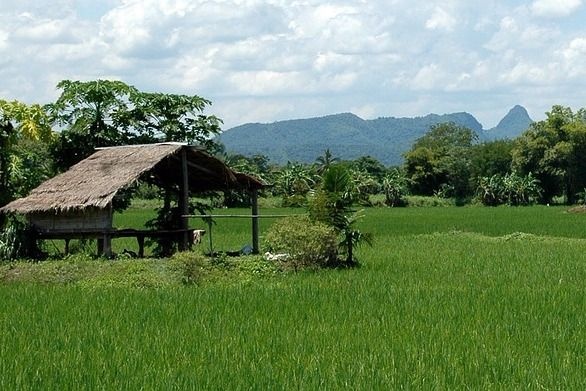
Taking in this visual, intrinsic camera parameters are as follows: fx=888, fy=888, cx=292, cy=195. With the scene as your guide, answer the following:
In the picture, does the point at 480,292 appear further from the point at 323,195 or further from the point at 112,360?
the point at 112,360

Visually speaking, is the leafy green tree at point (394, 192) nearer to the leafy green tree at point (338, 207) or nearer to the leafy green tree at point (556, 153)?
the leafy green tree at point (556, 153)

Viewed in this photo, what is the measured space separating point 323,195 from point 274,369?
7718 mm

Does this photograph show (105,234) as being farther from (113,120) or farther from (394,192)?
(394,192)

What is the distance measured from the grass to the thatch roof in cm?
277

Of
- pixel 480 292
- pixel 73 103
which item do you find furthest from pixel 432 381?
pixel 73 103

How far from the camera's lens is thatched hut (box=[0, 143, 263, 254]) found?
1431 centimetres

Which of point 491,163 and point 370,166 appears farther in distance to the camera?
point 370,166

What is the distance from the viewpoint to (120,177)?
47.4 ft

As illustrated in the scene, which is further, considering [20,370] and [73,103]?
[73,103]

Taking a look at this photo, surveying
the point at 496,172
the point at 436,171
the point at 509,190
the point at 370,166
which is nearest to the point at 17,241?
the point at 509,190

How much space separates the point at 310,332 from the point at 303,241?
5286 mm

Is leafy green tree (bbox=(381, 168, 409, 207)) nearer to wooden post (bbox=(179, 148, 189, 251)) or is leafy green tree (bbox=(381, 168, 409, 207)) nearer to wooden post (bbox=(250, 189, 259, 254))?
wooden post (bbox=(250, 189, 259, 254))

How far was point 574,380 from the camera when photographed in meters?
5.65

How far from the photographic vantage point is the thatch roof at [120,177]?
14.3m
